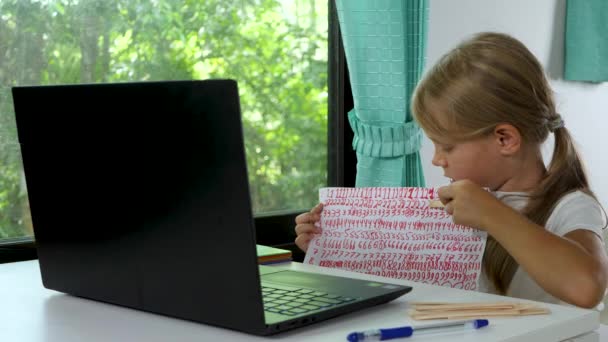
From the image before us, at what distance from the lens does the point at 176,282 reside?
0.94 meters

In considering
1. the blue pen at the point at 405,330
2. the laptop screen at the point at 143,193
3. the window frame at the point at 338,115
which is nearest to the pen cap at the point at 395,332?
the blue pen at the point at 405,330

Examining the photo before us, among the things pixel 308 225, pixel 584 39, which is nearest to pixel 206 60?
pixel 308 225

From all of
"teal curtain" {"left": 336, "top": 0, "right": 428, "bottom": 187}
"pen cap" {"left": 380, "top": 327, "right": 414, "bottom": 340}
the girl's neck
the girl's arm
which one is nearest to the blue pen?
"pen cap" {"left": 380, "top": 327, "right": 414, "bottom": 340}

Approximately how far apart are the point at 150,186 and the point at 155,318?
0.15m

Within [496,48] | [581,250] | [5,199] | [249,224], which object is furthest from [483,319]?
[5,199]

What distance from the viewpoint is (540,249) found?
124 cm

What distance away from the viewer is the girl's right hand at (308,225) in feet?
4.75

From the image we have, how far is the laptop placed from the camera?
853mm

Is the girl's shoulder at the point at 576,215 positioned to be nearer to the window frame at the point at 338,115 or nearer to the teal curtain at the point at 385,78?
the teal curtain at the point at 385,78

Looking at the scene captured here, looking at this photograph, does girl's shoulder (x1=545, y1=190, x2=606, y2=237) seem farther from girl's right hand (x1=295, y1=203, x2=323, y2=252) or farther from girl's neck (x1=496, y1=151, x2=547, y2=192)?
girl's right hand (x1=295, y1=203, x2=323, y2=252)

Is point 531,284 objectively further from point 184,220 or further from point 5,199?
point 5,199

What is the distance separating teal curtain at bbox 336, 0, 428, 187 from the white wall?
0.26 meters

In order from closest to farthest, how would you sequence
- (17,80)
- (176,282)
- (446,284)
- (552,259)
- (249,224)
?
(249,224) → (176,282) → (552,259) → (446,284) → (17,80)

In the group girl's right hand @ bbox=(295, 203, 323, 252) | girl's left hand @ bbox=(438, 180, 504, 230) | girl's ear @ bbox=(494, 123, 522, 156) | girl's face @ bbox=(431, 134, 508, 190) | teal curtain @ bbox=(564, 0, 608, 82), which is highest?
teal curtain @ bbox=(564, 0, 608, 82)
